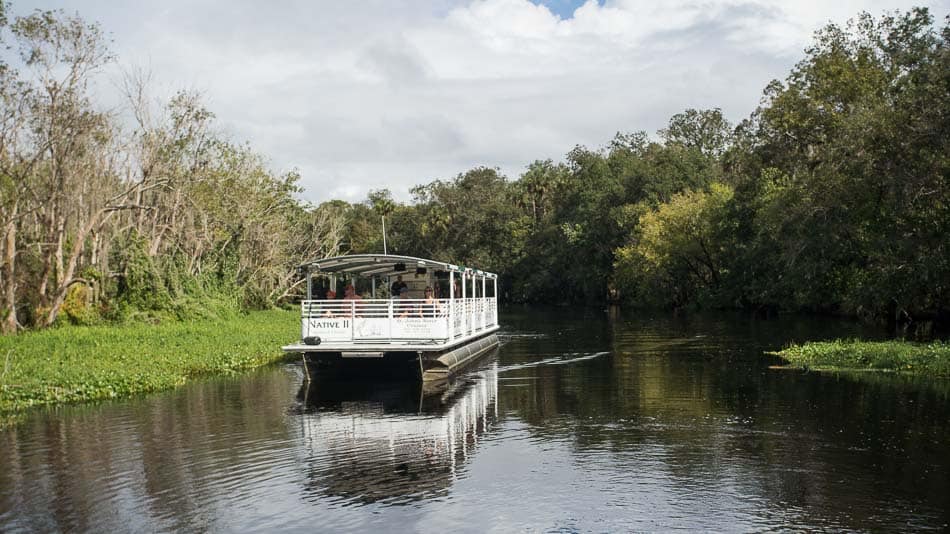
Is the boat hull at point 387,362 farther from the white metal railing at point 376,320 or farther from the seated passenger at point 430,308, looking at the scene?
the seated passenger at point 430,308

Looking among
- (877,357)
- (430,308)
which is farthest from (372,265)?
(877,357)

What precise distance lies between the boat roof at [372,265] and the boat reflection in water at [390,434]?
3.16m

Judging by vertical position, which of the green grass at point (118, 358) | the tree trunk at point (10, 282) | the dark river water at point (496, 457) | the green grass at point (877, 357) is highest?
the tree trunk at point (10, 282)

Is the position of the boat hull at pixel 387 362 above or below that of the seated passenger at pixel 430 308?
below

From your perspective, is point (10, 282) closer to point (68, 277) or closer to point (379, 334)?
point (68, 277)

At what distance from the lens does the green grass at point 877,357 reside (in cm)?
2253

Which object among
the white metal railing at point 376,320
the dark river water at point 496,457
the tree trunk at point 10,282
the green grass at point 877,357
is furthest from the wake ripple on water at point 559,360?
the tree trunk at point 10,282

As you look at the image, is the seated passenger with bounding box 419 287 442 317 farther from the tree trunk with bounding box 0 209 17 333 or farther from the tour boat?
the tree trunk with bounding box 0 209 17 333

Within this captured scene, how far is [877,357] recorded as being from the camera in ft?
78.5

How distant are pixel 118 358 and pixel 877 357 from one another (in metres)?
19.8

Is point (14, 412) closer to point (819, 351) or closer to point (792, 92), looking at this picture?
point (819, 351)

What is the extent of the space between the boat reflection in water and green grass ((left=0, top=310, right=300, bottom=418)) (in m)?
4.06

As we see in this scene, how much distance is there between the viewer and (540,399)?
19938 mm

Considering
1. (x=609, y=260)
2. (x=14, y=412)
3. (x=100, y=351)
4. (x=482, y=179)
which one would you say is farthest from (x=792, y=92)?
(x=482, y=179)
